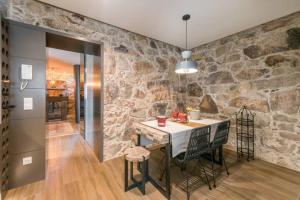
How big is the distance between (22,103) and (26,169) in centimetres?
94

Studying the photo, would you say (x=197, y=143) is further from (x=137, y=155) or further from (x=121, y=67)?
(x=121, y=67)

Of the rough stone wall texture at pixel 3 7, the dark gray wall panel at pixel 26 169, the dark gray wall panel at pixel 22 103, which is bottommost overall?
the dark gray wall panel at pixel 26 169

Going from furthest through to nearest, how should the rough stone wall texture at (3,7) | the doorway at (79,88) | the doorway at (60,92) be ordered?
the doorway at (60,92) → the doorway at (79,88) → the rough stone wall texture at (3,7)

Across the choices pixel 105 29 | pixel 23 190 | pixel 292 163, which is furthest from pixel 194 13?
pixel 23 190

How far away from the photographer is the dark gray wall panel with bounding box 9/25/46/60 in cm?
187

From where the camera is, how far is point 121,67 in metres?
2.87

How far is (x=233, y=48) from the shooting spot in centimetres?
317

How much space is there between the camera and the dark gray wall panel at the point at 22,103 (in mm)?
1888

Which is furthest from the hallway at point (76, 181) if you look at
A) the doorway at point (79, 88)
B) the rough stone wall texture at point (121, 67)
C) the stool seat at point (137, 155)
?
the stool seat at point (137, 155)

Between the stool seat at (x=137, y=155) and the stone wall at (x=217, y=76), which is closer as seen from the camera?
the stool seat at (x=137, y=155)

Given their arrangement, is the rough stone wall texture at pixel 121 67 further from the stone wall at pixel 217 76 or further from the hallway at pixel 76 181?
the hallway at pixel 76 181

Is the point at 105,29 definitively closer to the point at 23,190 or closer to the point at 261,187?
the point at 23,190

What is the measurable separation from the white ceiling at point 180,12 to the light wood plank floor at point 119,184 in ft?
8.74

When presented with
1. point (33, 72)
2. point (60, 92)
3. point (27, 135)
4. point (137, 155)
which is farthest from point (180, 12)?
point (60, 92)
